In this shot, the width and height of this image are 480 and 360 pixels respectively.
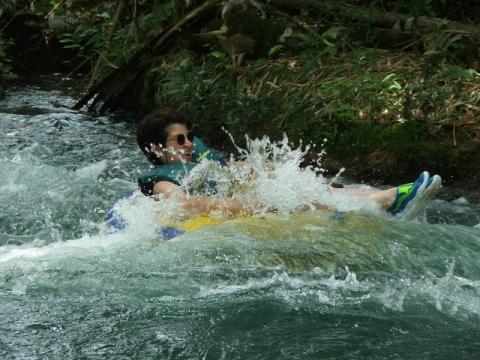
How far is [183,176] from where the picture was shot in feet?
16.4

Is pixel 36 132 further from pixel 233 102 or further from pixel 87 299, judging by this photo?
pixel 87 299

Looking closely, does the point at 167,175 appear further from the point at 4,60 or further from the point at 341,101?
the point at 4,60

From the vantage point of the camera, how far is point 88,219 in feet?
18.5

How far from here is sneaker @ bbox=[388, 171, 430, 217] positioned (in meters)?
4.78

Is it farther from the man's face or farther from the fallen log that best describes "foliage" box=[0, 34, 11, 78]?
the man's face

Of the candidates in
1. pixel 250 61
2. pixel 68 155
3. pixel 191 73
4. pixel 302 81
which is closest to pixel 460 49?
pixel 302 81

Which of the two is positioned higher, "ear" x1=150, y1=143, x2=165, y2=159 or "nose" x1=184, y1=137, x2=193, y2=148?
"nose" x1=184, y1=137, x2=193, y2=148

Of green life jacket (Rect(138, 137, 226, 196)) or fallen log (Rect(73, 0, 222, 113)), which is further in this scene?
fallen log (Rect(73, 0, 222, 113))

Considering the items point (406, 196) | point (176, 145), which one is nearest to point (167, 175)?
point (176, 145)

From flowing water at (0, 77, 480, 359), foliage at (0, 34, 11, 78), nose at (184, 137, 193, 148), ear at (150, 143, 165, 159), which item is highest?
nose at (184, 137, 193, 148)

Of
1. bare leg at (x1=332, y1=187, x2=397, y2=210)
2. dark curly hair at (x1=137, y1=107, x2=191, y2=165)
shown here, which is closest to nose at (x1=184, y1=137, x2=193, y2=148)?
dark curly hair at (x1=137, y1=107, x2=191, y2=165)

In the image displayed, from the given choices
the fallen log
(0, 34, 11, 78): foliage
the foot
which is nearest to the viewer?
the foot

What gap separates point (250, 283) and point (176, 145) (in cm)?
163

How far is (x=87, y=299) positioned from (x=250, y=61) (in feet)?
16.0
